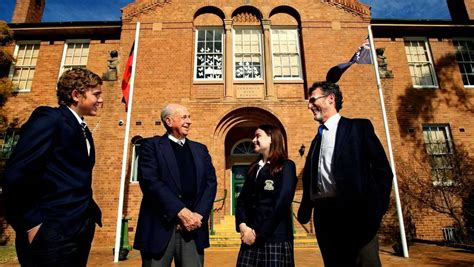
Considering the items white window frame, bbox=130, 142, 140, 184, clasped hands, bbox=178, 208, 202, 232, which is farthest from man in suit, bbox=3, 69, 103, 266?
white window frame, bbox=130, 142, 140, 184

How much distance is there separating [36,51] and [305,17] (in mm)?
12144

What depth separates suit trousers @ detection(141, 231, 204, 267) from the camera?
97.5 inches

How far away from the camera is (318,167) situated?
8.75ft

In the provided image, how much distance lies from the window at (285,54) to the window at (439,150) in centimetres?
592

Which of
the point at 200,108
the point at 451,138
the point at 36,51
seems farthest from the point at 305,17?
the point at 36,51

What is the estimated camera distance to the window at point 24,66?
12.5 metres

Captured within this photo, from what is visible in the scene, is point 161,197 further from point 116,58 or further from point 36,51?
point 36,51

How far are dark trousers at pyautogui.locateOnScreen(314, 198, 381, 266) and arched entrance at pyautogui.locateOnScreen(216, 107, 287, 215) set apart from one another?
842 centimetres

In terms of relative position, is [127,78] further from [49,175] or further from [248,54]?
[49,175]

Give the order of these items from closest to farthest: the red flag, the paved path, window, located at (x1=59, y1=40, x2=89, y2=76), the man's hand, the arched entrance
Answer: the man's hand < the paved path < the red flag < the arched entrance < window, located at (x1=59, y1=40, x2=89, y2=76)

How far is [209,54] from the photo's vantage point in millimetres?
11930

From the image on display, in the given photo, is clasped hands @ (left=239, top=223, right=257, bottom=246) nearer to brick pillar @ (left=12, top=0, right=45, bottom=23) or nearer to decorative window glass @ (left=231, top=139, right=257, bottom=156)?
decorative window glass @ (left=231, top=139, right=257, bottom=156)

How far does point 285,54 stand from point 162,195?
10574 mm

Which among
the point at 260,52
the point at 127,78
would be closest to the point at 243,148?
the point at 260,52
